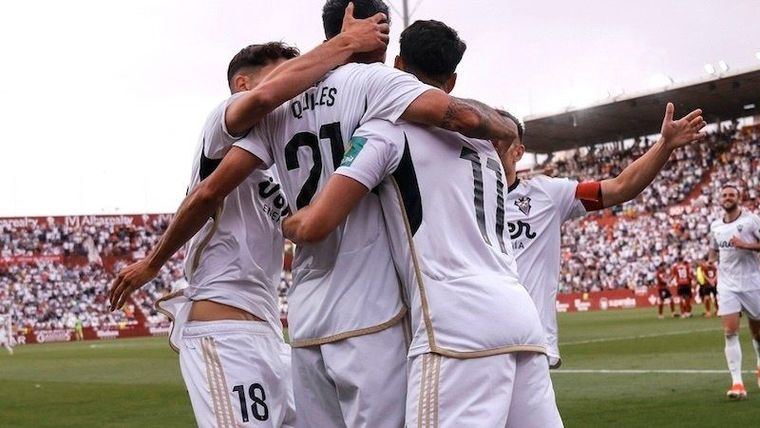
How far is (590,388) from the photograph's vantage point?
1231 cm

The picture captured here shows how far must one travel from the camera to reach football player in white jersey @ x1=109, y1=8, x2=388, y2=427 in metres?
4.19

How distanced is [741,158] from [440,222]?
50.2m

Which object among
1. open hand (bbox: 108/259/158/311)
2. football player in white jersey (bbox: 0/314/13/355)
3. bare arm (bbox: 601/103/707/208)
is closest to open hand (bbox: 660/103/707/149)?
bare arm (bbox: 601/103/707/208)

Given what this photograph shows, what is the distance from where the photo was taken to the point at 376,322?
3379mm

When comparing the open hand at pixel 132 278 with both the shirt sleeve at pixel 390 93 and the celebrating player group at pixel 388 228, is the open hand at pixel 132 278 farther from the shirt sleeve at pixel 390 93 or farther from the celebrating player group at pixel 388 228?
the shirt sleeve at pixel 390 93

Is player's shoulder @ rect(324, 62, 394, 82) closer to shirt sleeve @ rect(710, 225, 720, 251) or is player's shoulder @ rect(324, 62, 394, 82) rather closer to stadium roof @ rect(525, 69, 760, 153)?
shirt sleeve @ rect(710, 225, 720, 251)

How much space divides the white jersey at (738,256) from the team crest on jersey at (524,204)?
656cm

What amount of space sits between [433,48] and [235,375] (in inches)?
64.3

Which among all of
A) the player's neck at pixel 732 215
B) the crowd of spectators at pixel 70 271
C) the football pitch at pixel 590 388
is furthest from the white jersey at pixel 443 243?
the crowd of spectators at pixel 70 271

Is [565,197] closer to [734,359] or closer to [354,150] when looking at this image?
[354,150]

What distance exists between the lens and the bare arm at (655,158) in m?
4.72

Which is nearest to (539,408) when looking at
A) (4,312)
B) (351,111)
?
(351,111)

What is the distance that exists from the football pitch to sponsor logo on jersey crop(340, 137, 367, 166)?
6.56m

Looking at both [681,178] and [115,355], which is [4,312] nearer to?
[115,355]
